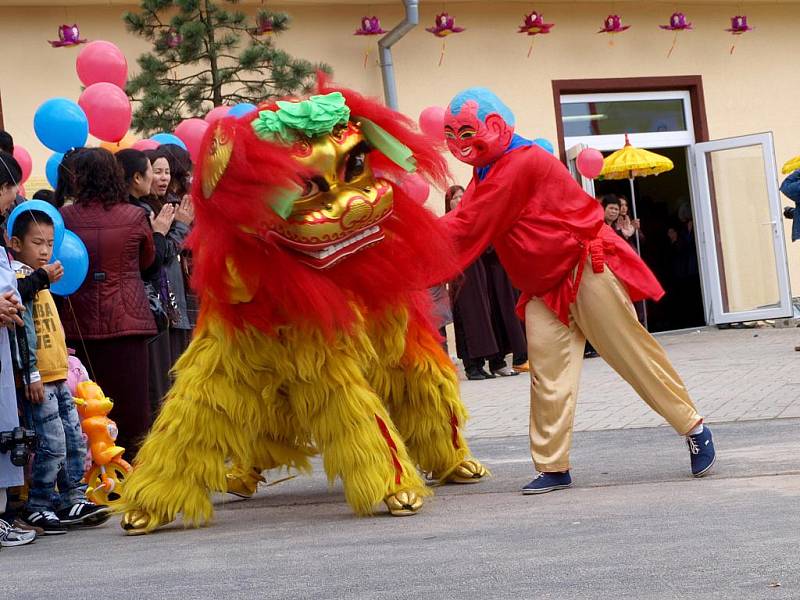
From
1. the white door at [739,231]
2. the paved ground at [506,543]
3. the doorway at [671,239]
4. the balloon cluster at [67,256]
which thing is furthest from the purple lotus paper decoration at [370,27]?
the balloon cluster at [67,256]

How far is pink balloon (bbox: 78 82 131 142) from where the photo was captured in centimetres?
836

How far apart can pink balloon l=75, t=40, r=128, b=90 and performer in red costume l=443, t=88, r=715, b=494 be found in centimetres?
391

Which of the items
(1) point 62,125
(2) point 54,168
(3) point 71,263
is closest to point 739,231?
(1) point 62,125

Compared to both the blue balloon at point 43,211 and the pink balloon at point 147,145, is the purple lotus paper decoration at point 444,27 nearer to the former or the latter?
the pink balloon at point 147,145

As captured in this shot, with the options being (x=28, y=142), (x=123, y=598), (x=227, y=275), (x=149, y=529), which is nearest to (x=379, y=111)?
(x=227, y=275)

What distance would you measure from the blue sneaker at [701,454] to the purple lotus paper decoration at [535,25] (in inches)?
400

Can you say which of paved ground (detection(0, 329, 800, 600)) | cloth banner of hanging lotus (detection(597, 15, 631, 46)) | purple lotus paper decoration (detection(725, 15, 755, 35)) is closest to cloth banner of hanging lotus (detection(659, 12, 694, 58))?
cloth banner of hanging lotus (detection(597, 15, 631, 46))

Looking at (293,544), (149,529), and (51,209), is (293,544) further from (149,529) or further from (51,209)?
(51,209)

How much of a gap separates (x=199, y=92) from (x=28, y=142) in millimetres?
2553

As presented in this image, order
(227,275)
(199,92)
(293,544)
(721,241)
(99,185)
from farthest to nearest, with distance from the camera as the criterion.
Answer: (721,241), (199,92), (99,185), (227,275), (293,544)

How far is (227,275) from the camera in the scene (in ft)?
17.8

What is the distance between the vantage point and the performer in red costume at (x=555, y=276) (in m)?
5.87

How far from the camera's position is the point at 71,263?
6.33m

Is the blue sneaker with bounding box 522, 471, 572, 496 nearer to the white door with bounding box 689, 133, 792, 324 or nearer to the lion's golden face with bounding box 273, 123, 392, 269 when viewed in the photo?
the lion's golden face with bounding box 273, 123, 392, 269
